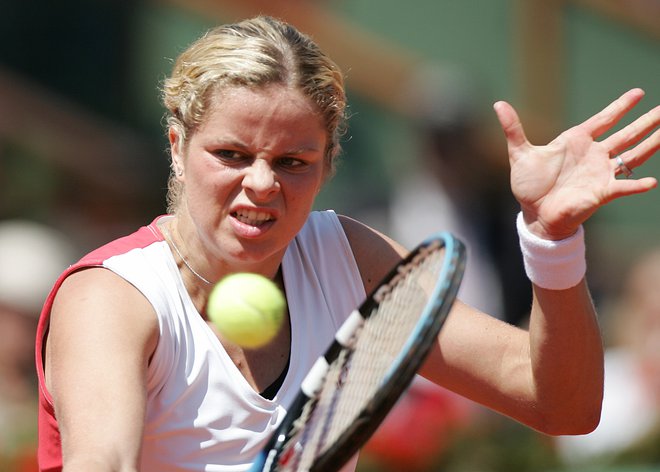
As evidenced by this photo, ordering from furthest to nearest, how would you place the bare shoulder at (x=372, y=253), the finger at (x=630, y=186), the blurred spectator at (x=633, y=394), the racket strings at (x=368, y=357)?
1. the blurred spectator at (x=633, y=394)
2. the bare shoulder at (x=372, y=253)
3. the finger at (x=630, y=186)
4. the racket strings at (x=368, y=357)

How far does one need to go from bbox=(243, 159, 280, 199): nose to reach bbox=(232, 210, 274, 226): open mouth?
2.1 inches

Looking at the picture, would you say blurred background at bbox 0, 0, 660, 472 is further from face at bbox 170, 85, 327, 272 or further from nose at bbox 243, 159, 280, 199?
nose at bbox 243, 159, 280, 199

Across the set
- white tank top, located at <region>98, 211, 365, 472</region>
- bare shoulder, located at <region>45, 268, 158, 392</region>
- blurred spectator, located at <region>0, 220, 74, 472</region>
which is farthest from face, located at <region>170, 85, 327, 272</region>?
blurred spectator, located at <region>0, 220, 74, 472</region>

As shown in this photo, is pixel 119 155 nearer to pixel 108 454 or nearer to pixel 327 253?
pixel 327 253

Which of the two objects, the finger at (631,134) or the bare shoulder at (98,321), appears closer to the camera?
the bare shoulder at (98,321)

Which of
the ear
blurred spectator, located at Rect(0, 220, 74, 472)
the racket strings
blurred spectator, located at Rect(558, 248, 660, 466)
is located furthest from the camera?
blurred spectator, located at Rect(0, 220, 74, 472)

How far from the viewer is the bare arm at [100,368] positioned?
2924 mm

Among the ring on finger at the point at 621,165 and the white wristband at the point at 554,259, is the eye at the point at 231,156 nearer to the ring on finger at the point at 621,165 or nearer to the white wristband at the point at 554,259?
the white wristband at the point at 554,259

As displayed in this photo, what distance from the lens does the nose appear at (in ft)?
10.7

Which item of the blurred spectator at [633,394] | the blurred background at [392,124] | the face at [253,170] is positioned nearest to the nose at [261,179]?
the face at [253,170]

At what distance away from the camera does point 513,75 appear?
9.96 m

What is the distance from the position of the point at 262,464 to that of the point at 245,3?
643 cm

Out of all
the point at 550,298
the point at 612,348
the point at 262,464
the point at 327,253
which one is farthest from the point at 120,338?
the point at 612,348

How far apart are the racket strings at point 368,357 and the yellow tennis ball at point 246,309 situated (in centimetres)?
32
